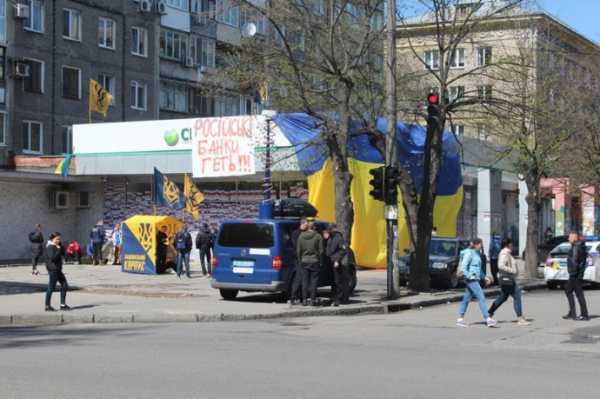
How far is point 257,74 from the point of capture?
2452cm

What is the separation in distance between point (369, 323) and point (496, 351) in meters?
4.66

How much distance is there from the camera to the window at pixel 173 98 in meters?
54.7

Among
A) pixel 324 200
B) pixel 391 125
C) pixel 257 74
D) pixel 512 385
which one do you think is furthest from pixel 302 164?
pixel 512 385

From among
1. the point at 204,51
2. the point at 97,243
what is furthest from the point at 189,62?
the point at 97,243

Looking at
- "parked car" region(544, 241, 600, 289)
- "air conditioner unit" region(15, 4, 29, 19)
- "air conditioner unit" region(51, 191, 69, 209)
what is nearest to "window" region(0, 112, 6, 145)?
"air conditioner unit" region(15, 4, 29, 19)

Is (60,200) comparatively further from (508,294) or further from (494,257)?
(508,294)

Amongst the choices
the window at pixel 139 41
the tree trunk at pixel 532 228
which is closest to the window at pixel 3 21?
the window at pixel 139 41

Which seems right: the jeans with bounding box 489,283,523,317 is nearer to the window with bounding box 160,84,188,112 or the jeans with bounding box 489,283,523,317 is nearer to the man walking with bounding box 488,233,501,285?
the man walking with bounding box 488,233,501,285

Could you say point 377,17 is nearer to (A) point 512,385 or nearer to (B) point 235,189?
(B) point 235,189

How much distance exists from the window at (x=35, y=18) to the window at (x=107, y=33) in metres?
4.14

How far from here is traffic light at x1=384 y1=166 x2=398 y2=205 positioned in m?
21.9

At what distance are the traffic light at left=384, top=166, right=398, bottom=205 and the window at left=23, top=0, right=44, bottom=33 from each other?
1145 inches

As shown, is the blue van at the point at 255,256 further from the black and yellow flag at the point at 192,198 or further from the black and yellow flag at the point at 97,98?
the black and yellow flag at the point at 97,98

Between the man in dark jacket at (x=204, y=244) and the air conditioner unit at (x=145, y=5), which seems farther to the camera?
the air conditioner unit at (x=145, y=5)
